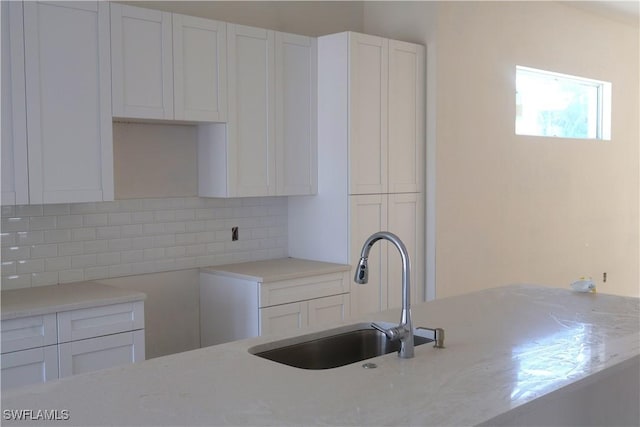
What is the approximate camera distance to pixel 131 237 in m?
4.21

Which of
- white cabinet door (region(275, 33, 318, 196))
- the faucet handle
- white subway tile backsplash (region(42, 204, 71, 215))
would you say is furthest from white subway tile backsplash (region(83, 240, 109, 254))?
the faucet handle

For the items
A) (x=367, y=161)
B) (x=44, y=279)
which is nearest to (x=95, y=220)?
(x=44, y=279)

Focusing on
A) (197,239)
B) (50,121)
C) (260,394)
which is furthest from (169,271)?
(260,394)

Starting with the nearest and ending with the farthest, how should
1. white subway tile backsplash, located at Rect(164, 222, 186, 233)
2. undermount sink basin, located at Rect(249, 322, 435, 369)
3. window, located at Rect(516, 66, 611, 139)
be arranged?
undermount sink basin, located at Rect(249, 322, 435, 369) → white subway tile backsplash, located at Rect(164, 222, 186, 233) → window, located at Rect(516, 66, 611, 139)

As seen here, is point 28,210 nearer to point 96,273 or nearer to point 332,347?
point 96,273

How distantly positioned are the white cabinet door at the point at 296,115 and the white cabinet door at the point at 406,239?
0.63 m

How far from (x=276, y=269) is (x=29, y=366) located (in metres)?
1.69

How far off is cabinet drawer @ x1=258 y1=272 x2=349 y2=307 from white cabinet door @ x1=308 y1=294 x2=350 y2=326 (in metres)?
0.04

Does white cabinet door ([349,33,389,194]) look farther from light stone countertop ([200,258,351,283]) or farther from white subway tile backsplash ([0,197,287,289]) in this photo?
white subway tile backsplash ([0,197,287,289])

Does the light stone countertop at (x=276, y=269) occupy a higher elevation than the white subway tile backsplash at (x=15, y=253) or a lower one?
lower

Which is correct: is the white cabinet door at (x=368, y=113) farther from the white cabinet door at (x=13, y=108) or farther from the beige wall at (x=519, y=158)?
the white cabinet door at (x=13, y=108)

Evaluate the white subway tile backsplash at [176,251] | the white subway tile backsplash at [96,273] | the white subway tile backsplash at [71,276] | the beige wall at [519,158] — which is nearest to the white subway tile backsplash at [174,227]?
the white subway tile backsplash at [176,251]

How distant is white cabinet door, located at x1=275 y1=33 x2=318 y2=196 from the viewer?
4570 mm

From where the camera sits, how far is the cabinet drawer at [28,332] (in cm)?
315
